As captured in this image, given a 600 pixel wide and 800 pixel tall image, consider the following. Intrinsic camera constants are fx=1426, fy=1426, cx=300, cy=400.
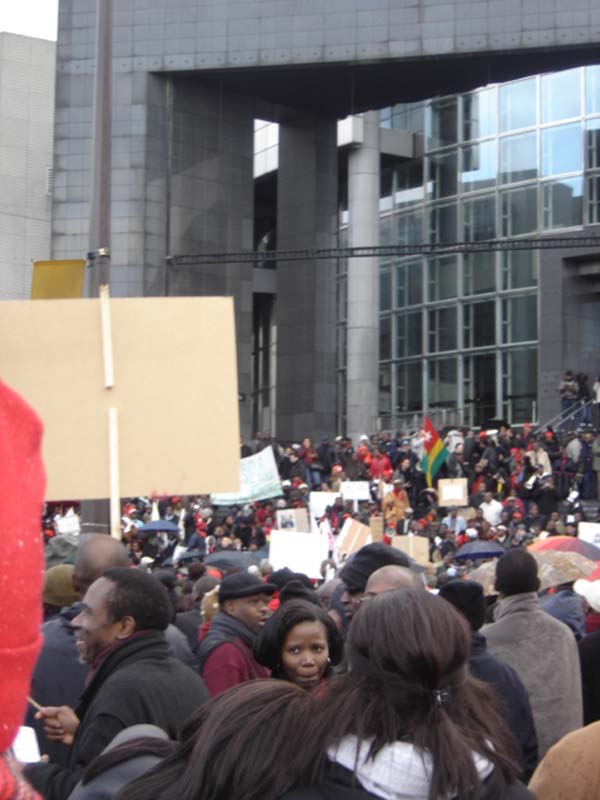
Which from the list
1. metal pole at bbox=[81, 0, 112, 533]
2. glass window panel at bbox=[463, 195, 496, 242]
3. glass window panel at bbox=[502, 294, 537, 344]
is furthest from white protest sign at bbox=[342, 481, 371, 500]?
glass window panel at bbox=[463, 195, 496, 242]

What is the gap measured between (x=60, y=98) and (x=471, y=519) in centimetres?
1711

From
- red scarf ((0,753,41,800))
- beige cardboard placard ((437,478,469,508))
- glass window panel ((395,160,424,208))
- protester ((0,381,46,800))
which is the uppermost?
glass window panel ((395,160,424,208))

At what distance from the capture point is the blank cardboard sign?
17.7 ft

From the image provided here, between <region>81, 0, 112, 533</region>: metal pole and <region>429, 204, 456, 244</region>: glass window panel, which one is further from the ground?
<region>429, 204, 456, 244</region>: glass window panel

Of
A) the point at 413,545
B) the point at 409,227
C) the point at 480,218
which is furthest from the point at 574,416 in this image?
the point at 413,545

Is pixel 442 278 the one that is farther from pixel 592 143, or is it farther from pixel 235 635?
pixel 235 635

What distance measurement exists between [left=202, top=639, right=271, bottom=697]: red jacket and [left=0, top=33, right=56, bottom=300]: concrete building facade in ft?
149

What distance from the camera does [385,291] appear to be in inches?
2103

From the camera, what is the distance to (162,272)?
117 feet

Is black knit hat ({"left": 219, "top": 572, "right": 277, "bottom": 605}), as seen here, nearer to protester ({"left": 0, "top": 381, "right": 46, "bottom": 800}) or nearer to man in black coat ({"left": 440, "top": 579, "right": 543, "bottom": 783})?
man in black coat ({"left": 440, "top": 579, "right": 543, "bottom": 783})

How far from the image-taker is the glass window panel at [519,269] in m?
46.9

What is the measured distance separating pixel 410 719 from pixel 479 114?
47.4 m

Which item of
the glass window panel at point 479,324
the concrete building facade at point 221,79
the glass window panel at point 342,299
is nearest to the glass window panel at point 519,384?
the glass window panel at point 479,324

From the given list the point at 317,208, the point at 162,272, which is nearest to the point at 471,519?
the point at 162,272
